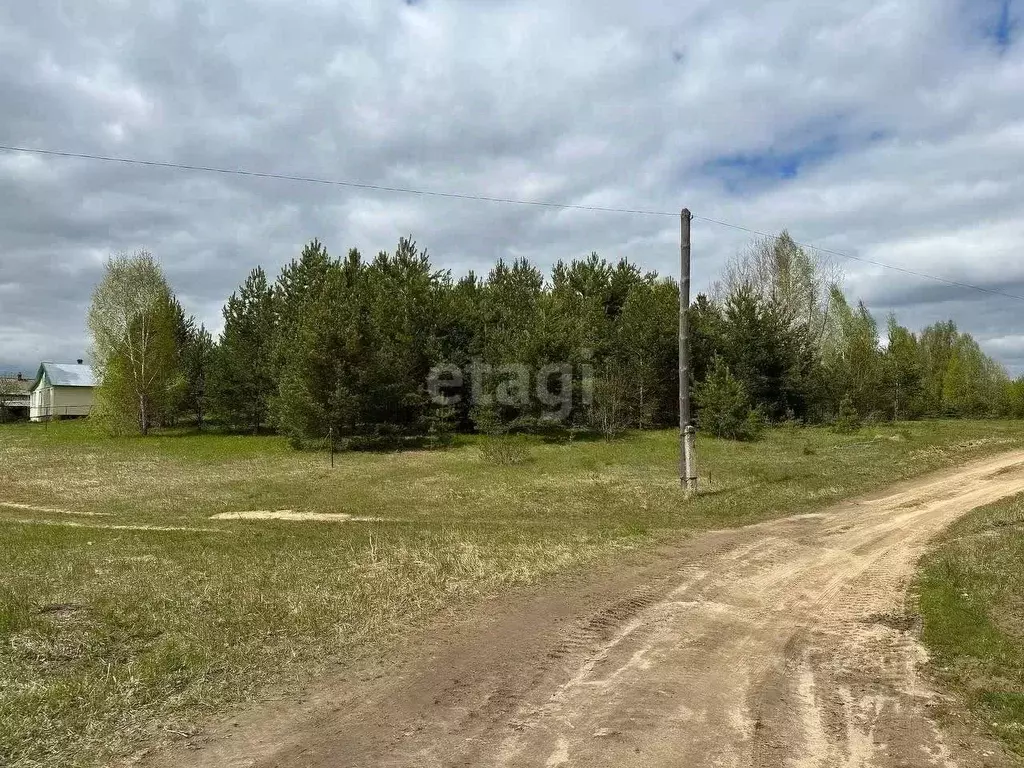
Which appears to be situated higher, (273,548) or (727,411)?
(727,411)

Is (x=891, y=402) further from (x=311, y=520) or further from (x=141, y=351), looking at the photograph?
(x=141, y=351)

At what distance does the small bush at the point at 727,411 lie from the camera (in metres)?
36.8

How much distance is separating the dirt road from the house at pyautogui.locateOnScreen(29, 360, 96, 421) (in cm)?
7037

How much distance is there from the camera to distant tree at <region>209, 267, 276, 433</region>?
147 ft

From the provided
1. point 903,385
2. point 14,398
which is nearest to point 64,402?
point 14,398

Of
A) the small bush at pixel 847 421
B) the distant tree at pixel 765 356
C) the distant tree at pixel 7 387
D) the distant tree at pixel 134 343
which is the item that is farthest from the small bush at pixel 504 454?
the distant tree at pixel 7 387

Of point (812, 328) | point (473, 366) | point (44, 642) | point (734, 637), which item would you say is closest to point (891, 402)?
point (812, 328)

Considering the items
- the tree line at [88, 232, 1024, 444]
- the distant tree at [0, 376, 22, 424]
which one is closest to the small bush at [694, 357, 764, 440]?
the tree line at [88, 232, 1024, 444]

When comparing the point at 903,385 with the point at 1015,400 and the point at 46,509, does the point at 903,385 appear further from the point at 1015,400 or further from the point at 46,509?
the point at 46,509

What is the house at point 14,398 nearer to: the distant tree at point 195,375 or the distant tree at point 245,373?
the distant tree at point 195,375

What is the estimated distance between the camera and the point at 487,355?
40875 millimetres

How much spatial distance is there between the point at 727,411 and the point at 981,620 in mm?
29944

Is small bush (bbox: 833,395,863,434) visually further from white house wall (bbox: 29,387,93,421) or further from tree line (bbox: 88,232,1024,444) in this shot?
white house wall (bbox: 29,387,93,421)

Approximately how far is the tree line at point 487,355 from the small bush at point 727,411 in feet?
0.37
